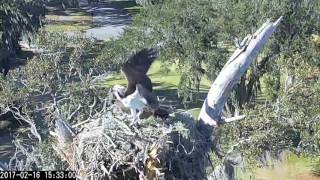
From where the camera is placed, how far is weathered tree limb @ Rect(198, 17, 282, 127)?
10625mm

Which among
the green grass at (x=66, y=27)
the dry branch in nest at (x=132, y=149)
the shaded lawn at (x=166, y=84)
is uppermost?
the dry branch in nest at (x=132, y=149)

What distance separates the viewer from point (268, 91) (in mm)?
23453

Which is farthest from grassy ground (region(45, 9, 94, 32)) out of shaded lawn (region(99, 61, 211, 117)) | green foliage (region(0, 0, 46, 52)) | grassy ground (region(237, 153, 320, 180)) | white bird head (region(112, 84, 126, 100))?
white bird head (region(112, 84, 126, 100))

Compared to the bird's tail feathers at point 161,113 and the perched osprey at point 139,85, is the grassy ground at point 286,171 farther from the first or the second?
the perched osprey at point 139,85

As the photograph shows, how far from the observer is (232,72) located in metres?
10.7

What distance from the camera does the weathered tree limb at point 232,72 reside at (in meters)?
10.6

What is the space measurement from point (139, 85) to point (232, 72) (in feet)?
5.28

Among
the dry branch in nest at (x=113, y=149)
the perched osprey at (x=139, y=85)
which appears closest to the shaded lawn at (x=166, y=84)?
the perched osprey at (x=139, y=85)

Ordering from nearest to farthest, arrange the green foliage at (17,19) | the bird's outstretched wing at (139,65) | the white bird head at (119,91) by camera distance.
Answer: the bird's outstretched wing at (139,65), the white bird head at (119,91), the green foliage at (17,19)

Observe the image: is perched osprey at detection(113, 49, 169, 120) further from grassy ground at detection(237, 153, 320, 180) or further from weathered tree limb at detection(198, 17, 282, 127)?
grassy ground at detection(237, 153, 320, 180)

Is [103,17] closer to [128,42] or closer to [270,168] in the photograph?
[128,42]

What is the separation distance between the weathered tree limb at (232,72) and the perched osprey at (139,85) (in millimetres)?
773

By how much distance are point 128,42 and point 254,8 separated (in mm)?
5842

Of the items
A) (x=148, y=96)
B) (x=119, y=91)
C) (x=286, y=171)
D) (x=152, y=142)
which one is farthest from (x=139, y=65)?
(x=286, y=171)
